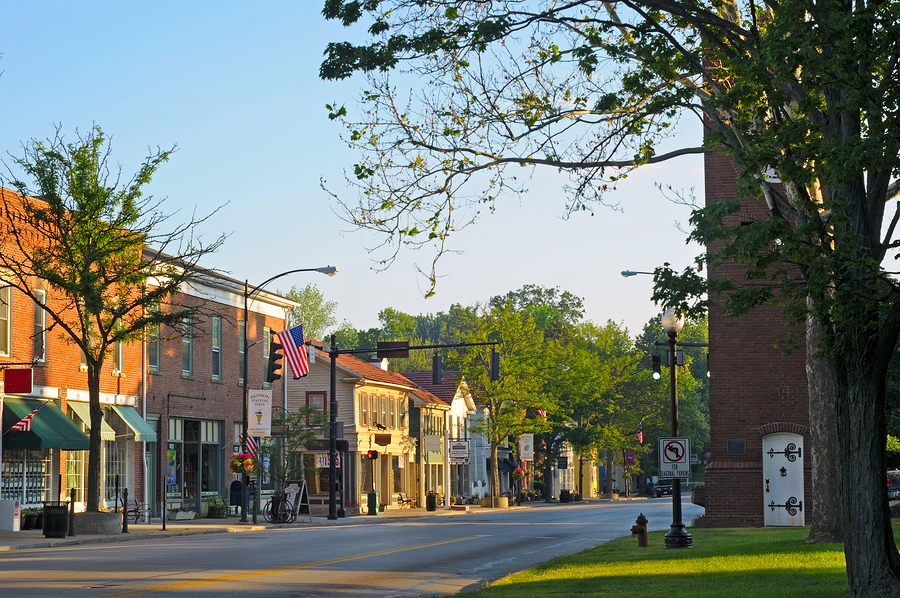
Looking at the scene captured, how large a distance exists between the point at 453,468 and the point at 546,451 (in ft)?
31.2

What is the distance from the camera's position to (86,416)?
1319 inches

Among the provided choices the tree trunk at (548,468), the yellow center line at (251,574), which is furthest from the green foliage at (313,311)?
the yellow center line at (251,574)

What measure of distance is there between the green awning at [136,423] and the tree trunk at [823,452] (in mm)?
21917

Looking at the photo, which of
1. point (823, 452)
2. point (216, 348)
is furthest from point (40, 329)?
point (823, 452)

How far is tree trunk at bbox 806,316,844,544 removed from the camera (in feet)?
68.2

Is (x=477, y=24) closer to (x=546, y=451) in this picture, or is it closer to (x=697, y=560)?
(x=697, y=560)

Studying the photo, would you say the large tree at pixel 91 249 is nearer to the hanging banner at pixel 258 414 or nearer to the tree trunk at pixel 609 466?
the hanging banner at pixel 258 414

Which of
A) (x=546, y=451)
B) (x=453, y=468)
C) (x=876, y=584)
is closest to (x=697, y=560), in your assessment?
(x=876, y=584)

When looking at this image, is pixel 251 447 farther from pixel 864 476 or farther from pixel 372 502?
pixel 864 476

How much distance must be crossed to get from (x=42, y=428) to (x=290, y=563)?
14599mm

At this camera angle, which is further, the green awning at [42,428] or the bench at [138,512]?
the bench at [138,512]

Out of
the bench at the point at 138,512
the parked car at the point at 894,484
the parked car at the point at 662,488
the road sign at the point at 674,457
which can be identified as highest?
the road sign at the point at 674,457

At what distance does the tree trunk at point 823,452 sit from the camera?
20.8m

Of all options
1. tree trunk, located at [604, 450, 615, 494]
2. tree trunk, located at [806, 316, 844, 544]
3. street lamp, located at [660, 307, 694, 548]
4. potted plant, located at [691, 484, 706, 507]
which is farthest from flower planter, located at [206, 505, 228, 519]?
tree trunk, located at [604, 450, 615, 494]
